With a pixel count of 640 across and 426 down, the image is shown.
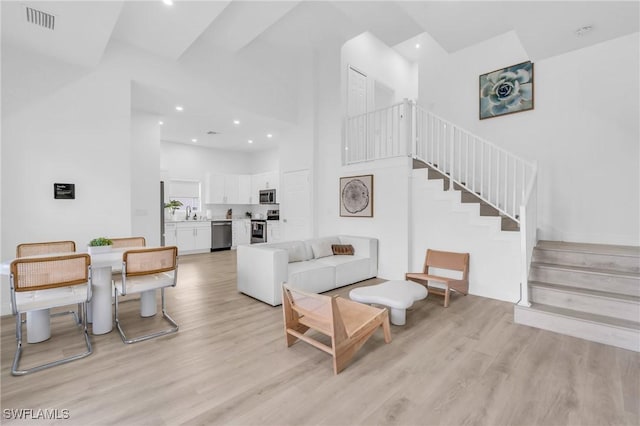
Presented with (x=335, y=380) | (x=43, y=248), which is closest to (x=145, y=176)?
(x=43, y=248)

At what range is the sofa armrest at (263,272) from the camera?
11.7 feet

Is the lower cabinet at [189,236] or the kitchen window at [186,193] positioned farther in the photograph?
the kitchen window at [186,193]

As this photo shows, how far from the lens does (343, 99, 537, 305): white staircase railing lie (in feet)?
11.5

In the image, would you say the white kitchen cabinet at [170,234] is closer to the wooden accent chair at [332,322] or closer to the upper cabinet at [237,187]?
the upper cabinet at [237,187]

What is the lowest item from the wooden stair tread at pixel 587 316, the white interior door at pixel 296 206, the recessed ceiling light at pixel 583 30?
the wooden stair tread at pixel 587 316

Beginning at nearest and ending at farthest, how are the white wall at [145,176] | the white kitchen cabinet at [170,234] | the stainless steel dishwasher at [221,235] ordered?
1. the white wall at [145,176]
2. the white kitchen cabinet at [170,234]
3. the stainless steel dishwasher at [221,235]

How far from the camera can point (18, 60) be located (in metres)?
3.29

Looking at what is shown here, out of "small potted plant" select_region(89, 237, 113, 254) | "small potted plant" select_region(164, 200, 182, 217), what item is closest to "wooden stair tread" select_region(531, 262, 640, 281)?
"small potted plant" select_region(89, 237, 113, 254)

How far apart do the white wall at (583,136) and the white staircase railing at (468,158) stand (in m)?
0.46

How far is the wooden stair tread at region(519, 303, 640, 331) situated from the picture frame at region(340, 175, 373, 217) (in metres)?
2.74

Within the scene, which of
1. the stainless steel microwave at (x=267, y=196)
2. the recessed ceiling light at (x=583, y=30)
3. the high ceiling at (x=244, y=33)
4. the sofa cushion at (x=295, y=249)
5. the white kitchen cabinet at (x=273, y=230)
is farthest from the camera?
the stainless steel microwave at (x=267, y=196)

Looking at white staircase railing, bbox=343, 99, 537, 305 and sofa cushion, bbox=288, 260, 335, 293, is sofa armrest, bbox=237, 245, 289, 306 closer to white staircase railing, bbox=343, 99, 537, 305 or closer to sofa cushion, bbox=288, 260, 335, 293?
sofa cushion, bbox=288, 260, 335, 293

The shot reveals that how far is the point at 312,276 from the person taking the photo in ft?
12.9

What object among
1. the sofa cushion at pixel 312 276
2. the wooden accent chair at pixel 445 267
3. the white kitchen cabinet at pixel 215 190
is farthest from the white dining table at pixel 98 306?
the white kitchen cabinet at pixel 215 190
